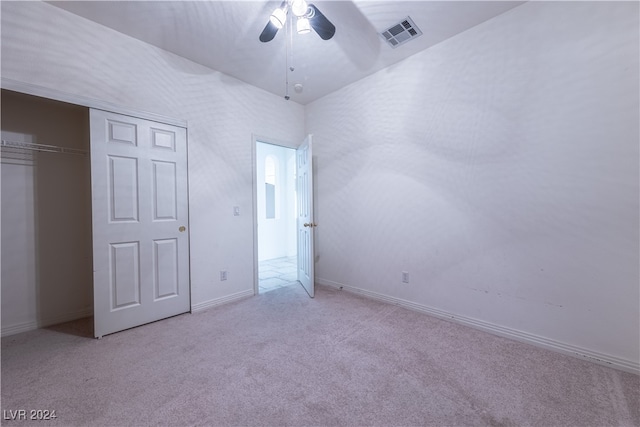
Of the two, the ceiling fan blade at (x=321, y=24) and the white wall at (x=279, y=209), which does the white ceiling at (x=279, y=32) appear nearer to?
the ceiling fan blade at (x=321, y=24)

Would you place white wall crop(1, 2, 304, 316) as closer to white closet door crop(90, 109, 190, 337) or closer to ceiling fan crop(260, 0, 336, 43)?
white closet door crop(90, 109, 190, 337)

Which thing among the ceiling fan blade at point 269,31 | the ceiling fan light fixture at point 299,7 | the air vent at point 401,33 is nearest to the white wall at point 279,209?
the air vent at point 401,33

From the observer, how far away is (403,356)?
1930 mm

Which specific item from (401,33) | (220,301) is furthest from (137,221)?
(401,33)

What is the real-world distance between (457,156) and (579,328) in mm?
1646

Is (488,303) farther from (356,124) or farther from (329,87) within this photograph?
(329,87)

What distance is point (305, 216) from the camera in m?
3.39

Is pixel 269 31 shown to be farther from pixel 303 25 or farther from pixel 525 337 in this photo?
pixel 525 337

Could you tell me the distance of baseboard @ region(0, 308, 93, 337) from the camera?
87.3 inches

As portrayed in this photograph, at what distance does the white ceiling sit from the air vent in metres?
0.05

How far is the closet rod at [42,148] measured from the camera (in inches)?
84.5

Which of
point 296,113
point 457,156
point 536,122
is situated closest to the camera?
point 536,122

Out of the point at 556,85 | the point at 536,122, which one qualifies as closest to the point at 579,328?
the point at 536,122

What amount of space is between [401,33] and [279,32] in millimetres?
1155
